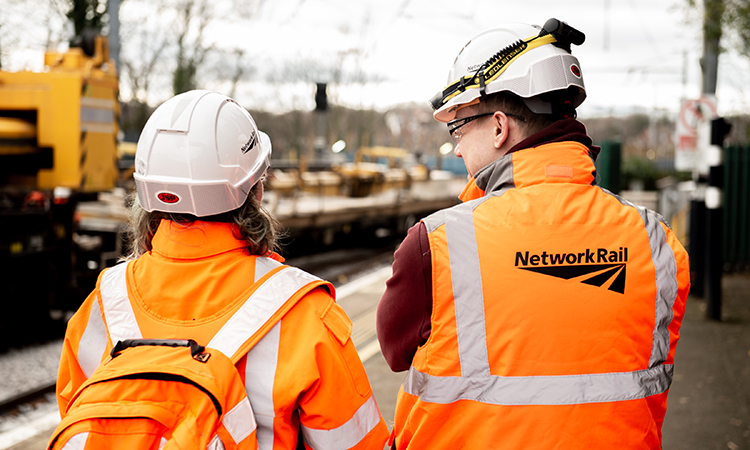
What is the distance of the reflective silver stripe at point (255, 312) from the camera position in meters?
1.62

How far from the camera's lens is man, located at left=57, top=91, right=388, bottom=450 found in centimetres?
165

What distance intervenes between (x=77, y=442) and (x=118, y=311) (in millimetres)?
408

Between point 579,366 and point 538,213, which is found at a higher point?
point 538,213

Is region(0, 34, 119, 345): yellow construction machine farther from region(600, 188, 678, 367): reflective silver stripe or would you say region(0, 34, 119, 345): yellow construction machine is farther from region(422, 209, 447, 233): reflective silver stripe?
region(600, 188, 678, 367): reflective silver stripe

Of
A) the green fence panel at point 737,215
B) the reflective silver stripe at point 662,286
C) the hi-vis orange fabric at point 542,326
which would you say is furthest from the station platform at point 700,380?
the hi-vis orange fabric at point 542,326

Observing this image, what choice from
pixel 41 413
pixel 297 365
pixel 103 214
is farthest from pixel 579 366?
pixel 103 214

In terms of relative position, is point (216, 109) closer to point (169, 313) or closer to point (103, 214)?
point (169, 313)

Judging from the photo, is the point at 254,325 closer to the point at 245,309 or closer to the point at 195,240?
the point at 245,309

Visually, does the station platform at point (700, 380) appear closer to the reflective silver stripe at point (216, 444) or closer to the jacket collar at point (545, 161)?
the jacket collar at point (545, 161)

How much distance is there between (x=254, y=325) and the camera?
64.6 inches

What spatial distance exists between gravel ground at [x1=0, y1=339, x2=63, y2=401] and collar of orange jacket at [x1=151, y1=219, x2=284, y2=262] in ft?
15.7

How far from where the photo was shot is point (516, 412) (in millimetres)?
1654

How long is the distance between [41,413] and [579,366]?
5216 millimetres

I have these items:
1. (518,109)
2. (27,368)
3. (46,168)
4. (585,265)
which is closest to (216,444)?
(585,265)
